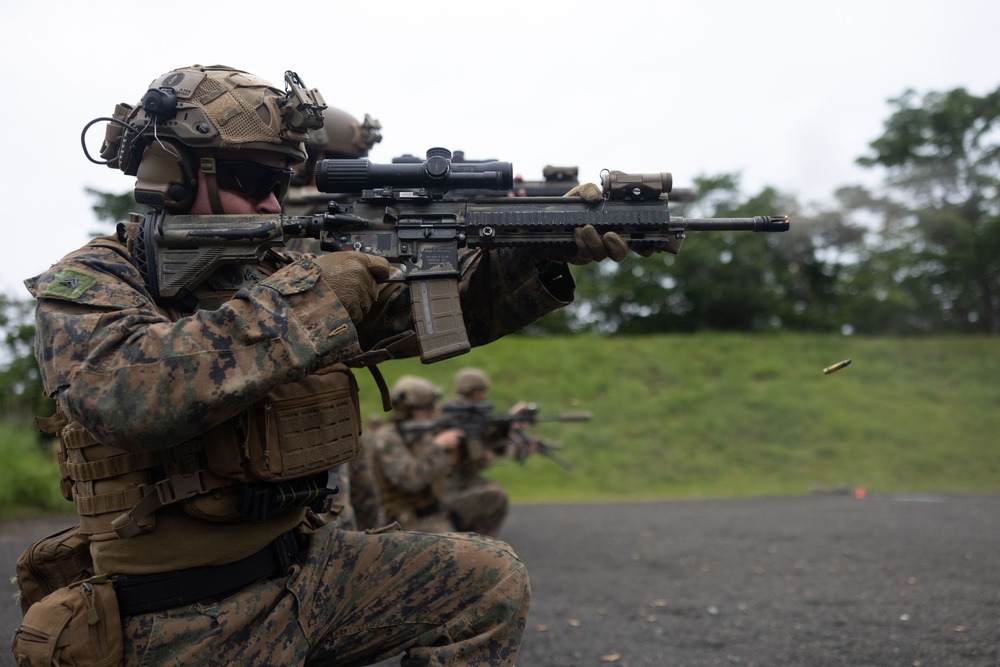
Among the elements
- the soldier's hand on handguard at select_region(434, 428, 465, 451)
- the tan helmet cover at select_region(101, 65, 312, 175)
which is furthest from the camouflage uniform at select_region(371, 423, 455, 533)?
the tan helmet cover at select_region(101, 65, 312, 175)

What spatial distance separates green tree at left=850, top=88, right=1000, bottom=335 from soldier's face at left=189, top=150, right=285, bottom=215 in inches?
819

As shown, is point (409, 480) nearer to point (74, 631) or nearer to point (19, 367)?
point (74, 631)

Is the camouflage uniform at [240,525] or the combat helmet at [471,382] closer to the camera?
the camouflage uniform at [240,525]

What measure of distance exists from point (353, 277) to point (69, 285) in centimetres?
83

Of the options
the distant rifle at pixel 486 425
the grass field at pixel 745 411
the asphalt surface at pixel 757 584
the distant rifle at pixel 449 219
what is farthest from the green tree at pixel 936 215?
the distant rifle at pixel 449 219

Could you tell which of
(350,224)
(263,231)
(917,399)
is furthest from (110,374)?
(917,399)

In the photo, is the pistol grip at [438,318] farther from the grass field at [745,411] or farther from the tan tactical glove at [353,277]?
the grass field at [745,411]

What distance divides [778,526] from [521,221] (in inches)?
315

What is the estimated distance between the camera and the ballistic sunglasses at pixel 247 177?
304 centimetres

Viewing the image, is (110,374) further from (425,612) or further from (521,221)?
(521,221)

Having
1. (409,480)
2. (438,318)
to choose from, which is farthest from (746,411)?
(438,318)

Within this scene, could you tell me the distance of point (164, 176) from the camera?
2.98 meters

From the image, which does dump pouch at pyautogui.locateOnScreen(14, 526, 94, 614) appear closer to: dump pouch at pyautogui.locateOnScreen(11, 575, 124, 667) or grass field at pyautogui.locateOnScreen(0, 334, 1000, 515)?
dump pouch at pyautogui.locateOnScreen(11, 575, 124, 667)

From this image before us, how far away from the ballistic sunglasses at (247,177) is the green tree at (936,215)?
20777mm
